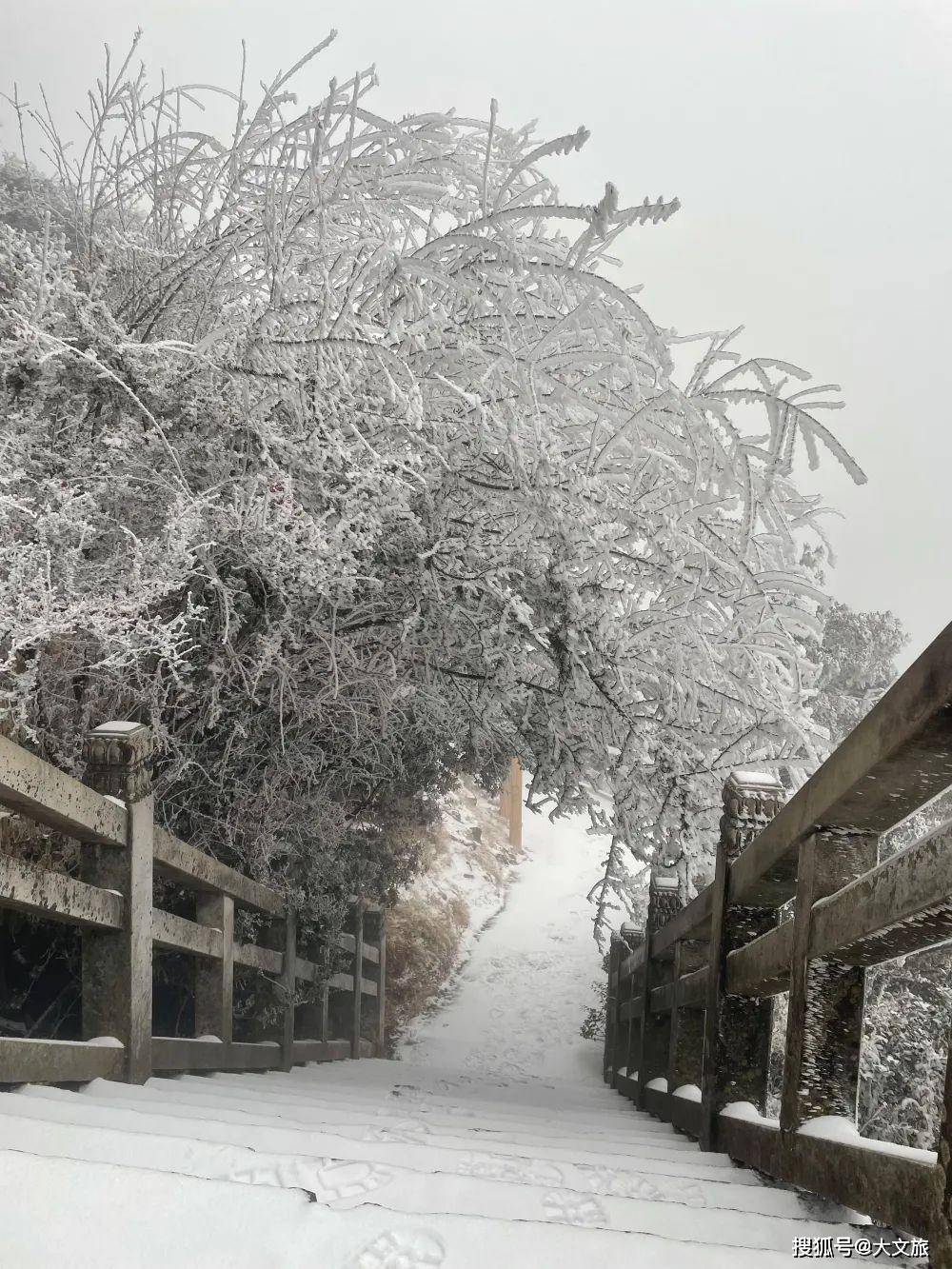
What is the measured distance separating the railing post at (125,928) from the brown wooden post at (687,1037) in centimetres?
192

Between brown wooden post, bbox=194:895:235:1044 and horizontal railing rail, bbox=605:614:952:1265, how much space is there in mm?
1914

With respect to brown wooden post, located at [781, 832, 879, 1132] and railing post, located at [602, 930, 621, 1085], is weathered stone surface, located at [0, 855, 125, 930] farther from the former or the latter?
railing post, located at [602, 930, 621, 1085]

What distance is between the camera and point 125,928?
123 inches

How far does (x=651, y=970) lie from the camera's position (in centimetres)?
565

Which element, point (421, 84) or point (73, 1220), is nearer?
A: point (73, 1220)

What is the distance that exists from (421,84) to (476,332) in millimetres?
48398

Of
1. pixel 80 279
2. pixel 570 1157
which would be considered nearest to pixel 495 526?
pixel 80 279

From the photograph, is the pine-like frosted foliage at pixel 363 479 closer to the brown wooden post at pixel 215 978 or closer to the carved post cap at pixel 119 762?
the carved post cap at pixel 119 762

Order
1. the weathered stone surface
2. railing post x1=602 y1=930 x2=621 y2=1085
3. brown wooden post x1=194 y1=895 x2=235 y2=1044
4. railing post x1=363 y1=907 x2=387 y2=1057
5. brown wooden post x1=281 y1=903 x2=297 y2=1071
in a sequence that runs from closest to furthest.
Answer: the weathered stone surface
brown wooden post x1=194 y1=895 x2=235 y2=1044
brown wooden post x1=281 y1=903 x2=297 y2=1071
railing post x1=602 y1=930 x2=621 y2=1085
railing post x1=363 y1=907 x2=387 y2=1057

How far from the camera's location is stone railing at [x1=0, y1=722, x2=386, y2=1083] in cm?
243

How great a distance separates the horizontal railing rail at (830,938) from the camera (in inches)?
56.1

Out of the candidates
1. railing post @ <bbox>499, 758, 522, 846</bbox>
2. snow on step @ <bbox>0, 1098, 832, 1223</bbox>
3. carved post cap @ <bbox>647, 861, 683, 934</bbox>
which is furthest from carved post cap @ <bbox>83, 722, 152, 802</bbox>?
railing post @ <bbox>499, 758, 522, 846</bbox>

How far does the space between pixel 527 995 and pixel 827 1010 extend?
39.1ft

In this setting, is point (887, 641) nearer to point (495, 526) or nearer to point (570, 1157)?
point (495, 526)
